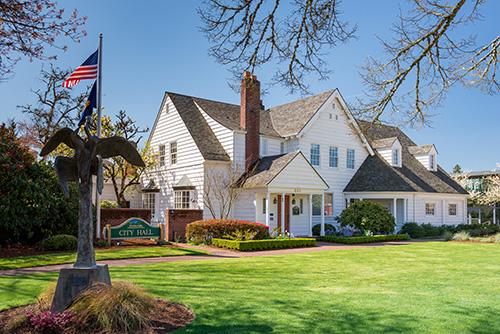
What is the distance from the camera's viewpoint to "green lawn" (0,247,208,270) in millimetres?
12623

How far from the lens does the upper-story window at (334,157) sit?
28391 millimetres

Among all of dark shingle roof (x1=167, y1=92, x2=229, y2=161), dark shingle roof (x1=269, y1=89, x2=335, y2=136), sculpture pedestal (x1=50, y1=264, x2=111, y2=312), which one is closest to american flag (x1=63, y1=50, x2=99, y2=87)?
dark shingle roof (x1=167, y1=92, x2=229, y2=161)

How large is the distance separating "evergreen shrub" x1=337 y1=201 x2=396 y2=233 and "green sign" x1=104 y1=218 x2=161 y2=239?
11565 millimetres

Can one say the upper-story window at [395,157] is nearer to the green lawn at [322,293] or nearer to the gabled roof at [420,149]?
the gabled roof at [420,149]

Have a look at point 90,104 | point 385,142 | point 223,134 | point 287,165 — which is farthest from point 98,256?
point 385,142

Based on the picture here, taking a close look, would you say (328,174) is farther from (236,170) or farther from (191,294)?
(191,294)

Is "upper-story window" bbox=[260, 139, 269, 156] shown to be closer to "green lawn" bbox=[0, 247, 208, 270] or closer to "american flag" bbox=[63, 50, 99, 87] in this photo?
"green lawn" bbox=[0, 247, 208, 270]

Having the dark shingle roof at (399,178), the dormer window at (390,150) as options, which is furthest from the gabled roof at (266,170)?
the dormer window at (390,150)

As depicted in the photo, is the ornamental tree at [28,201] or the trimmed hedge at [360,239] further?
the trimmed hedge at [360,239]

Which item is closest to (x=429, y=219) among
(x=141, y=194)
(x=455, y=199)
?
(x=455, y=199)

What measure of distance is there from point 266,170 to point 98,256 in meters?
11.1

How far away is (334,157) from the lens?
2852cm

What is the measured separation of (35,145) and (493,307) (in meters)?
36.3

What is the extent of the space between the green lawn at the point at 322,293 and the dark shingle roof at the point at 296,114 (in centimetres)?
1393
